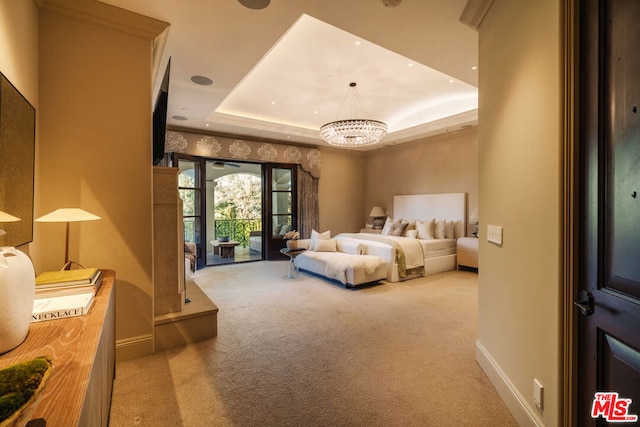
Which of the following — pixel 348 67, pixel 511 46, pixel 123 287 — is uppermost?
pixel 348 67

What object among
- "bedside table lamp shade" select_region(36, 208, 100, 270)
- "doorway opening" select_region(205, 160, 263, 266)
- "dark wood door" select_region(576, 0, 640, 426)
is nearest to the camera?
"dark wood door" select_region(576, 0, 640, 426)

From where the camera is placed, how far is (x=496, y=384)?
205 centimetres

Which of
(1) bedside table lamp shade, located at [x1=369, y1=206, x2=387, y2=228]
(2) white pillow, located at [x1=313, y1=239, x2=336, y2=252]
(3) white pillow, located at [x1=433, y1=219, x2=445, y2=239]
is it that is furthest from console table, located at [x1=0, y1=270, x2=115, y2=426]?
(1) bedside table lamp shade, located at [x1=369, y1=206, x2=387, y2=228]

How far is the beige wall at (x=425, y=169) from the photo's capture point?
20.2 feet

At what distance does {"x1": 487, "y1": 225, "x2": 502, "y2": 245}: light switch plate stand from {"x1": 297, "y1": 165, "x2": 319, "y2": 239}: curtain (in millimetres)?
5309

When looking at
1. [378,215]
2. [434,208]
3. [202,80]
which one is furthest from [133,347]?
[378,215]

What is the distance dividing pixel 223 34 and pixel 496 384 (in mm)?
3487

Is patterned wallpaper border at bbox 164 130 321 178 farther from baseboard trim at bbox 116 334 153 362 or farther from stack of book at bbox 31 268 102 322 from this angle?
stack of book at bbox 31 268 102 322

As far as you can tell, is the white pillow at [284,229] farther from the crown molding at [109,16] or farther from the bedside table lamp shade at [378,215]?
the crown molding at [109,16]

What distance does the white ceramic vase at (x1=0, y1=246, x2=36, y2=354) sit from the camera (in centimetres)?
91

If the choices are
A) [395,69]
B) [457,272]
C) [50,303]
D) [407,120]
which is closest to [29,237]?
[50,303]

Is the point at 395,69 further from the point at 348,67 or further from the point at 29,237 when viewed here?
the point at 29,237

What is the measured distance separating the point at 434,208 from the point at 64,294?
21.2 ft

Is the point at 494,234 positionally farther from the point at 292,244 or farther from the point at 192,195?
the point at 192,195
